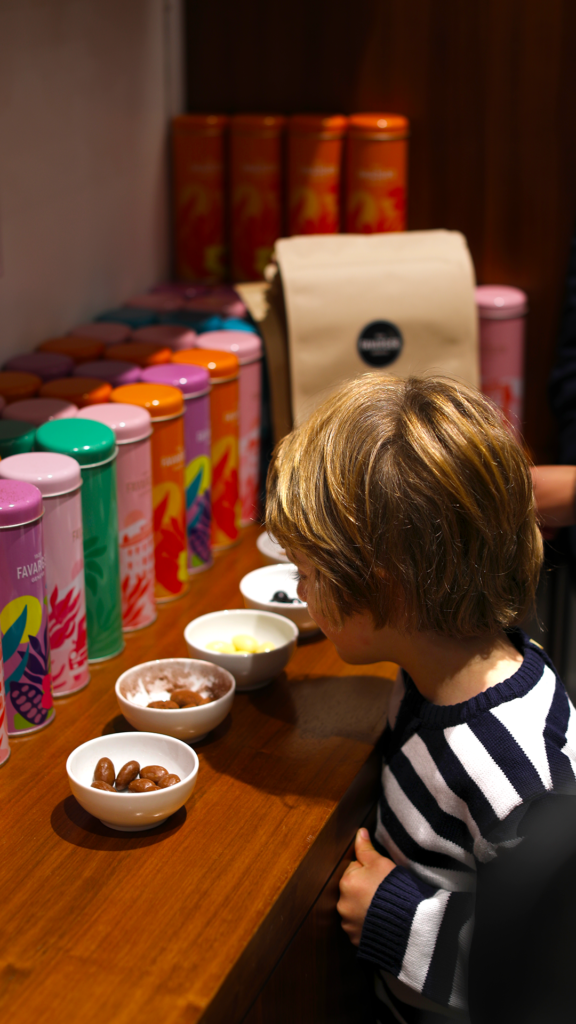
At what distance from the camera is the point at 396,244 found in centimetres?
158

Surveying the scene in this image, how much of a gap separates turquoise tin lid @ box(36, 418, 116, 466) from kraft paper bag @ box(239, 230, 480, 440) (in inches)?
18.1

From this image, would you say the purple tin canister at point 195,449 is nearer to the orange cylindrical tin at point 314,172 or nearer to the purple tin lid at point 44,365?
the purple tin lid at point 44,365

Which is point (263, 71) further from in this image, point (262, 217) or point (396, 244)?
point (396, 244)

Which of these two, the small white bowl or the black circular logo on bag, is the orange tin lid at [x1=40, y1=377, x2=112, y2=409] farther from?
the black circular logo on bag

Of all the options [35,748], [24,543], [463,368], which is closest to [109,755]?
[35,748]

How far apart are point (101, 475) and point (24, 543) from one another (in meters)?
0.17

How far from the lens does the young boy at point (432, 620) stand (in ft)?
2.72

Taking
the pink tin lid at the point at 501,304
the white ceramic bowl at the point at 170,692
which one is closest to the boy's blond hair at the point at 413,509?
the white ceramic bowl at the point at 170,692

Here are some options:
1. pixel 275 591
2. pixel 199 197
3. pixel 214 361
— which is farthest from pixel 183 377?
pixel 199 197

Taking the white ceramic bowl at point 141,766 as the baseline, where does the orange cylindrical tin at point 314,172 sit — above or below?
above

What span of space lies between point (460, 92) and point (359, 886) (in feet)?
4.46

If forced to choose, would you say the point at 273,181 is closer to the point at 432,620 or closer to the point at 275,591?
the point at 275,591

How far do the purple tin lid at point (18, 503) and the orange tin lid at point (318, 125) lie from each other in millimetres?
1021

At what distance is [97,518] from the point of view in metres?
1.05
